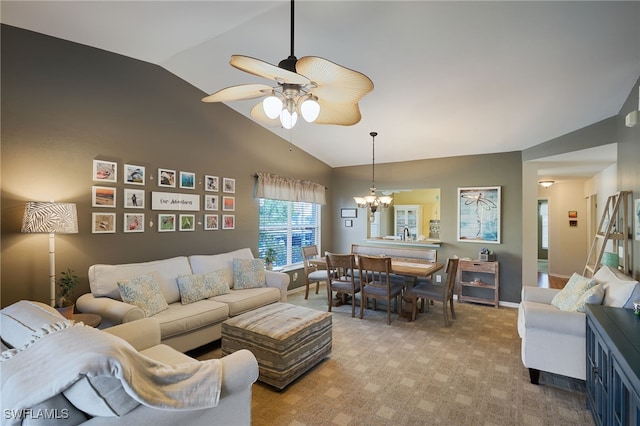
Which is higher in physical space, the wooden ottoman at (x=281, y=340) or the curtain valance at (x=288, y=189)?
the curtain valance at (x=288, y=189)

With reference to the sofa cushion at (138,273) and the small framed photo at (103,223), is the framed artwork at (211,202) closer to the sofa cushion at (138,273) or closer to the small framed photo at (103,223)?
the sofa cushion at (138,273)

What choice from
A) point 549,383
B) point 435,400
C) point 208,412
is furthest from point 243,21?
point 549,383

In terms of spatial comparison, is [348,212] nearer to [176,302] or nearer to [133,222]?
[176,302]

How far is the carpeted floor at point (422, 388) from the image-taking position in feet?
7.31

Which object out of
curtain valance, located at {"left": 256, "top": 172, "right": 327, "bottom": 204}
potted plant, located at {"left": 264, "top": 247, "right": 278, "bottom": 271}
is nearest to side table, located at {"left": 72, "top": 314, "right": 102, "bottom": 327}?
potted plant, located at {"left": 264, "top": 247, "right": 278, "bottom": 271}

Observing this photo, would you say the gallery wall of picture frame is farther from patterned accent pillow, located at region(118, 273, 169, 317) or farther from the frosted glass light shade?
the frosted glass light shade

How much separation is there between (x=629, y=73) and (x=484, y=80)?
124 cm

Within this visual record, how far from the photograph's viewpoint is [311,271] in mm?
5676

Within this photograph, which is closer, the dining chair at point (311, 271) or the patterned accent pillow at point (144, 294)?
the patterned accent pillow at point (144, 294)

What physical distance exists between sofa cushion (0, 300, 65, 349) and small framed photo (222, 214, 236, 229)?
2970 mm

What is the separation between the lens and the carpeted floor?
87.7 inches

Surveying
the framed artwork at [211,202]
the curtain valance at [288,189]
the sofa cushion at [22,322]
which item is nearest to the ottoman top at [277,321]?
the sofa cushion at [22,322]

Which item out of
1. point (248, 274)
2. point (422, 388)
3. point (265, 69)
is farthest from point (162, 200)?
point (422, 388)

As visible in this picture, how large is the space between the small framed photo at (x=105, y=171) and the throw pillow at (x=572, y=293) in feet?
15.2
